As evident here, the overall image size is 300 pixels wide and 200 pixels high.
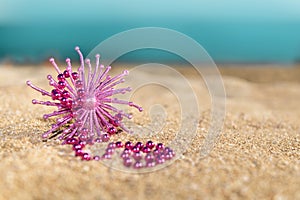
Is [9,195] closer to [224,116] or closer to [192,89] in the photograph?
[224,116]

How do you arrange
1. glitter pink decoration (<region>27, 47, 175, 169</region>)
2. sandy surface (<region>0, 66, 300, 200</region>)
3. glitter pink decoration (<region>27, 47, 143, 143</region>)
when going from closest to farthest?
sandy surface (<region>0, 66, 300, 200</region>) < glitter pink decoration (<region>27, 47, 175, 169</region>) < glitter pink decoration (<region>27, 47, 143, 143</region>)

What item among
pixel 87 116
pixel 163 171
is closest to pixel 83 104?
pixel 87 116

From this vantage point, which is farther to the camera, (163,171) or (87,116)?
(87,116)

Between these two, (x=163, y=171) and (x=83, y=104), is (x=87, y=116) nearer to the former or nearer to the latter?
(x=83, y=104)

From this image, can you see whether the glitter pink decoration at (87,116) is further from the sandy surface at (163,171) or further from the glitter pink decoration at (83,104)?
the sandy surface at (163,171)

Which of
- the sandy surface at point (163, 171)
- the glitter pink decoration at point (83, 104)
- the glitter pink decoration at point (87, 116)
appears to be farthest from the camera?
the glitter pink decoration at point (83, 104)

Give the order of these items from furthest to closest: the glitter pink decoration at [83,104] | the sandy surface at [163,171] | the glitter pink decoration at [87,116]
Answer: the glitter pink decoration at [83,104]
the glitter pink decoration at [87,116]
the sandy surface at [163,171]

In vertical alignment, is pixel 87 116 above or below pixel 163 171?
above

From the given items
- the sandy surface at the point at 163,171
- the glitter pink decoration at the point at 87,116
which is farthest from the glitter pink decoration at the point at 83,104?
the sandy surface at the point at 163,171

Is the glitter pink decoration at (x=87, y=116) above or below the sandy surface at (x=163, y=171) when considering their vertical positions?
above

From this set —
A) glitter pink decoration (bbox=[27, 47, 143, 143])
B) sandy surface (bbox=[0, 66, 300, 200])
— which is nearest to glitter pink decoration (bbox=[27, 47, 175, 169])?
glitter pink decoration (bbox=[27, 47, 143, 143])

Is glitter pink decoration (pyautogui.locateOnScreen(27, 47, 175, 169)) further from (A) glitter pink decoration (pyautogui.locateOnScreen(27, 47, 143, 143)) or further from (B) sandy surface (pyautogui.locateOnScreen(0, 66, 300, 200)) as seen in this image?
(B) sandy surface (pyautogui.locateOnScreen(0, 66, 300, 200))

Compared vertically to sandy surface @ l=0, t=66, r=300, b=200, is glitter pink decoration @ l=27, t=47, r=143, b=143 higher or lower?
higher
